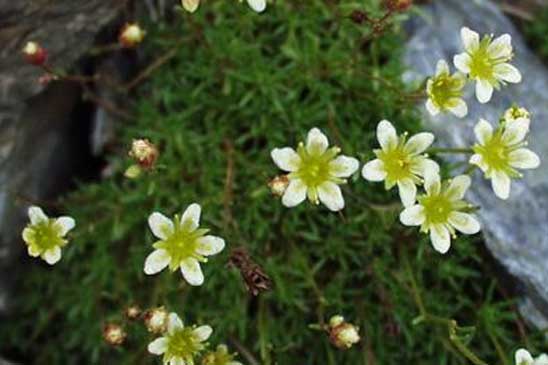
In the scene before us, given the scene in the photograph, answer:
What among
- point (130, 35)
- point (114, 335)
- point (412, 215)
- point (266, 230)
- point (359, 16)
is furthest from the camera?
point (266, 230)

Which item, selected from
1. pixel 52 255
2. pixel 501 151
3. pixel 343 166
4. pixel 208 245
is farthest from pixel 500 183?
pixel 52 255

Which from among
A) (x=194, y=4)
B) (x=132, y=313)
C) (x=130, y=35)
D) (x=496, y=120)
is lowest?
(x=496, y=120)

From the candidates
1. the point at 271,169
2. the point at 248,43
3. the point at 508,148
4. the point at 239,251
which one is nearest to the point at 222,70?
the point at 248,43

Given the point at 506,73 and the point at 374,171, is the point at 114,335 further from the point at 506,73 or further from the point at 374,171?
the point at 506,73

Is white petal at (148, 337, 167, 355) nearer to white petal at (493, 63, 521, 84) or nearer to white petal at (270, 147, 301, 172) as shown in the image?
white petal at (270, 147, 301, 172)

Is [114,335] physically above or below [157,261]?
below
